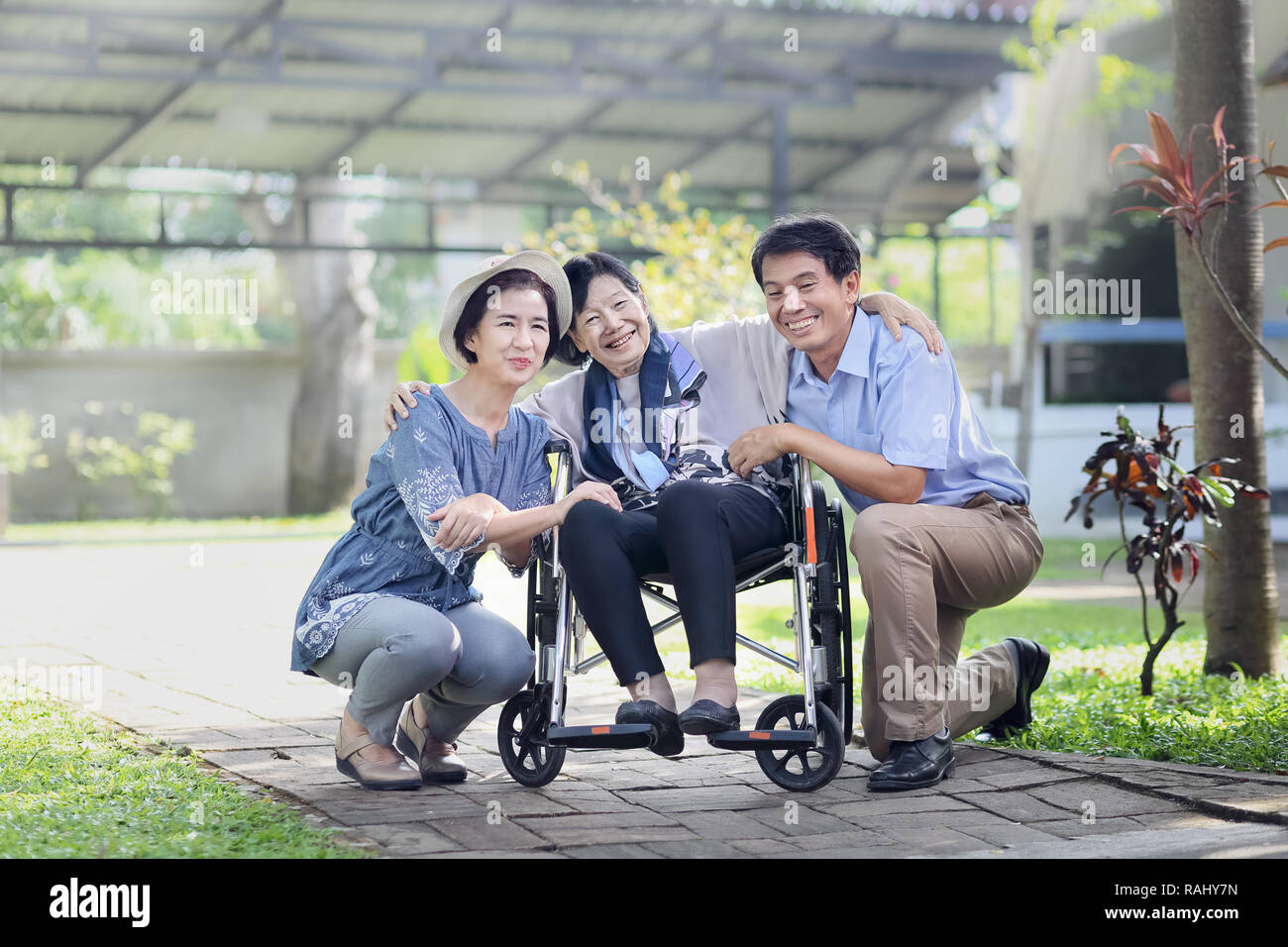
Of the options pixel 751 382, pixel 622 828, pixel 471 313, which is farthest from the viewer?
pixel 751 382

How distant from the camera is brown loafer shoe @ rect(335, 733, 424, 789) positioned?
3.34 metres

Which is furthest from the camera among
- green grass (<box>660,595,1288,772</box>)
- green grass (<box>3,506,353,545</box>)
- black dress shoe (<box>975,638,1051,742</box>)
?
green grass (<box>3,506,353,545</box>)

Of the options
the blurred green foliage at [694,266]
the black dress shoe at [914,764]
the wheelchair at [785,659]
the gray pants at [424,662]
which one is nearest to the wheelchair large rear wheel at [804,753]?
the wheelchair at [785,659]

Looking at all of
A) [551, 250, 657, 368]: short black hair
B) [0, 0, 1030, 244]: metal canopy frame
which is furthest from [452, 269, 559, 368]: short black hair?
[0, 0, 1030, 244]: metal canopy frame

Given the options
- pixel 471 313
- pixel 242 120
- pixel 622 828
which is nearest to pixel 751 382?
pixel 471 313

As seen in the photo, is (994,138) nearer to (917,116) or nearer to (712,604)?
(917,116)

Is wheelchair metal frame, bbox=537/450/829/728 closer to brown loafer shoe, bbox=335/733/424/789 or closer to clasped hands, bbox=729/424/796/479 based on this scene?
clasped hands, bbox=729/424/796/479

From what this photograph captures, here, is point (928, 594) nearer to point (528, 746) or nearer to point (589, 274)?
point (528, 746)

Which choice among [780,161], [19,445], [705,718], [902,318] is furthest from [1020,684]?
[19,445]

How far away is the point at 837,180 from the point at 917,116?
1.90 metres

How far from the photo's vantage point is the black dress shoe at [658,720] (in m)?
3.09

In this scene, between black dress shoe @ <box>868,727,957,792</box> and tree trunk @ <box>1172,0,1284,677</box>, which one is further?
tree trunk @ <box>1172,0,1284,677</box>

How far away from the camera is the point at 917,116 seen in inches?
579

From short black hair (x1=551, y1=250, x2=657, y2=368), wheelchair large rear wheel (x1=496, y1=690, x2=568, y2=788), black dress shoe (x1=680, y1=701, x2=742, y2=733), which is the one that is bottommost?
wheelchair large rear wheel (x1=496, y1=690, x2=568, y2=788)
